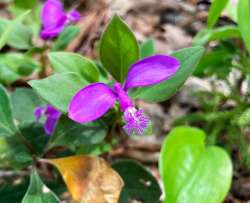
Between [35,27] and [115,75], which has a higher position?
[115,75]

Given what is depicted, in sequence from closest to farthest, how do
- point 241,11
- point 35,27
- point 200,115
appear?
point 241,11 < point 200,115 < point 35,27

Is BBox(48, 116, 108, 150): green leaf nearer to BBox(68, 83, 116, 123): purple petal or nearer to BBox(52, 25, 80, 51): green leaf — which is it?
BBox(68, 83, 116, 123): purple petal

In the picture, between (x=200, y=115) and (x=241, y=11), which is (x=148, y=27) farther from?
(x=241, y=11)

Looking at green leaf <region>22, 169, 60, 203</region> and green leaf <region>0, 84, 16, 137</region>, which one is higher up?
green leaf <region>0, 84, 16, 137</region>

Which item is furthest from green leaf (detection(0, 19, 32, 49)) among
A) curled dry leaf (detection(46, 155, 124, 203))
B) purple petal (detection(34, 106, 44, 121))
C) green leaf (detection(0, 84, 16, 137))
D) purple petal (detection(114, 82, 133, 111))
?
purple petal (detection(114, 82, 133, 111))

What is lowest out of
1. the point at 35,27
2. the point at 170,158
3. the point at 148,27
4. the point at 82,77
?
the point at 148,27

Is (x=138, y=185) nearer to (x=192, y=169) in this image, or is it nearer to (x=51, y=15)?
(x=192, y=169)

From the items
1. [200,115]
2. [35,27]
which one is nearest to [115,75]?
[200,115]

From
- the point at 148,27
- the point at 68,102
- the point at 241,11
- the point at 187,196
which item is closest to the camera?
the point at 68,102
